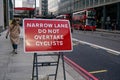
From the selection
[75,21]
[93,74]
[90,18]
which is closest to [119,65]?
[93,74]

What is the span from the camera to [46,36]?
23.9 ft

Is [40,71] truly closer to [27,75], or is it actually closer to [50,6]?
[27,75]

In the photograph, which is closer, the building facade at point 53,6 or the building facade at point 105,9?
the building facade at point 105,9

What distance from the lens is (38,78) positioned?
26.3ft

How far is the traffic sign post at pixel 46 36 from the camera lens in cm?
710

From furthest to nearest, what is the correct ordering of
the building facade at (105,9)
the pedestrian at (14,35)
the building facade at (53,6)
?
the building facade at (53,6), the building facade at (105,9), the pedestrian at (14,35)

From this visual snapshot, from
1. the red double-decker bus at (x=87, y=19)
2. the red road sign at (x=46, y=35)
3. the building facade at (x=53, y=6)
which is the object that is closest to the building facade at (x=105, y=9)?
the red double-decker bus at (x=87, y=19)

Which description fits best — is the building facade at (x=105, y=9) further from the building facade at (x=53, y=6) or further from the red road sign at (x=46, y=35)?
the building facade at (x=53, y=6)

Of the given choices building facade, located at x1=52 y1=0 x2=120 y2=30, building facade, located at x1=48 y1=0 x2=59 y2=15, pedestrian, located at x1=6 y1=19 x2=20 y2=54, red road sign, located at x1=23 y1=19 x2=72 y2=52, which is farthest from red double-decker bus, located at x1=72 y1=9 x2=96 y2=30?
building facade, located at x1=48 y1=0 x2=59 y2=15

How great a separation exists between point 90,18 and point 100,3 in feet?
35.0

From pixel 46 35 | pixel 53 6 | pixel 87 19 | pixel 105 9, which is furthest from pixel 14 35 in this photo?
pixel 53 6

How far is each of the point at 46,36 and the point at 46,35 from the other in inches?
1.0

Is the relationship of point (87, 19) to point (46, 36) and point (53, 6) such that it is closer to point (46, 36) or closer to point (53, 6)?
point (46, 36)

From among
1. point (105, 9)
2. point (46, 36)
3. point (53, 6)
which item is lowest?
point (46, 36)
